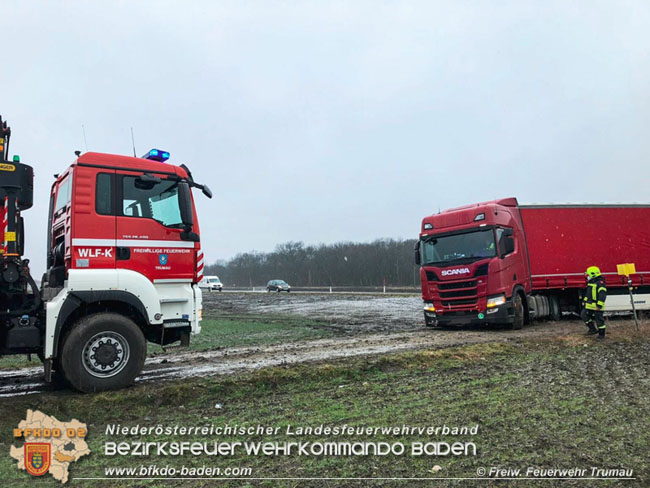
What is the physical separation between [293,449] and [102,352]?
3.67 m

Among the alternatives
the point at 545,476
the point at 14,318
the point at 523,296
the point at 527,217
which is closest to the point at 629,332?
the point at 523,296

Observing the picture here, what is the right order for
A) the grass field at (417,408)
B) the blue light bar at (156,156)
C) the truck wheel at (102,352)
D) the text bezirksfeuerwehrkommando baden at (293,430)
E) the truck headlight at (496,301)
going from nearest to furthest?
the grass field at (417,408)
the text bezirksfeuerwehrkommando baden at (293,430)
the truck wheel at (102,352)
the blue light bar at (156,156)
the truck headlight at (496,301)

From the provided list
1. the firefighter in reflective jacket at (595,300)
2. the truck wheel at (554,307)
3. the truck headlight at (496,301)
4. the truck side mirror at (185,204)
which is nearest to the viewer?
the truck side mirror at (185,204)

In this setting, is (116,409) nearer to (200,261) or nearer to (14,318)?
(14,318)

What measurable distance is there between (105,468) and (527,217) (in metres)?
14.3

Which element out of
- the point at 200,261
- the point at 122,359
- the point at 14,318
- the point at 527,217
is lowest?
the point at 122,359

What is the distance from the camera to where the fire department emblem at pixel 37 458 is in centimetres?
444

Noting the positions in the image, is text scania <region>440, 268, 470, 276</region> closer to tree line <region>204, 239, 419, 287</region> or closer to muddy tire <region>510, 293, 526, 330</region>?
muddy tire <region>510, 293, 526, 330</region>

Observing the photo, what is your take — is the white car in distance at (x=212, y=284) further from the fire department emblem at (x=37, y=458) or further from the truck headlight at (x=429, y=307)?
the fire department emblem at (x=37, y=458)

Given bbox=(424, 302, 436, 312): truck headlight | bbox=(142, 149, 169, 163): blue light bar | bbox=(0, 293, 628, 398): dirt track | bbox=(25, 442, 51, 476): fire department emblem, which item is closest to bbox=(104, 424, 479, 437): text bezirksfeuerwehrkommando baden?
bbox=(25, 442, 51, 476): fire department emblem

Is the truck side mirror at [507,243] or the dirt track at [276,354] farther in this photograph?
the truck side mirror at [507,243]

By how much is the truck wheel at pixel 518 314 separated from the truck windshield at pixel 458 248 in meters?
1.67

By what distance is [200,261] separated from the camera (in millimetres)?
8047

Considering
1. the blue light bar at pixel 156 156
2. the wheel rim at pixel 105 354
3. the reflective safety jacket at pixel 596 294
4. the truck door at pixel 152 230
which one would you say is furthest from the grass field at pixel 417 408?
the blue light bar at pixel 156 156
